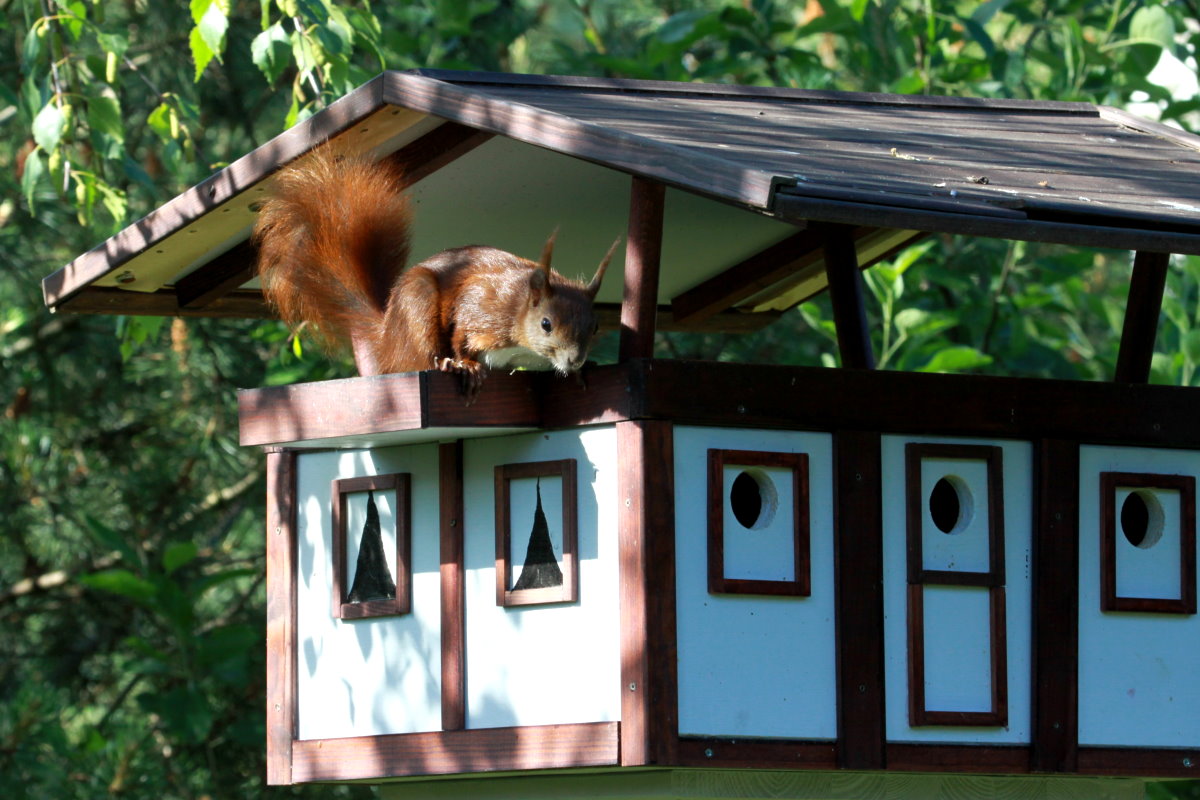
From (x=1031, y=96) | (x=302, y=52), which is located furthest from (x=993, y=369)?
(x=302, y=52)

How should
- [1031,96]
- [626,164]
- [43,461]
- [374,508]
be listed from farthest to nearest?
[43,461] → [1031,96] → [374,508] → [626,164]

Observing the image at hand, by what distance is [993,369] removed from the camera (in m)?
10.1

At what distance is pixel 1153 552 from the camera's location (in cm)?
561

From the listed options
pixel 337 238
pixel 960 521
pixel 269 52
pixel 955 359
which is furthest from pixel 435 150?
pixel 955 359

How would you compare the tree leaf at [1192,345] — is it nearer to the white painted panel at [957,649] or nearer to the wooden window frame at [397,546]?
the white painted panel at [957,649]

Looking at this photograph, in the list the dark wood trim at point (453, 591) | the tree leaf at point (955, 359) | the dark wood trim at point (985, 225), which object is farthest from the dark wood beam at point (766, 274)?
the dark wood trim at point (453, 591)

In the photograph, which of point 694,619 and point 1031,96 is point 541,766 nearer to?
point 694,619

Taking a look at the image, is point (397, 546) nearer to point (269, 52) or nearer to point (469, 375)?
point (469, 375)

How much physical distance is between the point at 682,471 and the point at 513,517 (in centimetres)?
51

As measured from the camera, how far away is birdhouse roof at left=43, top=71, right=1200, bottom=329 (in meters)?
4.65

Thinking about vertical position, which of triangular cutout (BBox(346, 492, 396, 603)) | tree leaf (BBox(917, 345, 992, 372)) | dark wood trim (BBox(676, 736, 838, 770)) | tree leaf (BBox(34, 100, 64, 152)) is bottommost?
dark wood trim (BBox(676, 736, 838, 770))

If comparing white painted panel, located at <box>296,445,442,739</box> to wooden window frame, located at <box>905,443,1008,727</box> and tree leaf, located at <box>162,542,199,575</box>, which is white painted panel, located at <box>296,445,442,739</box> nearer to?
wooden window frame, located at <box>905,443,1008,727</box>

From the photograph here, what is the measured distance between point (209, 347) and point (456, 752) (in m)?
5.63

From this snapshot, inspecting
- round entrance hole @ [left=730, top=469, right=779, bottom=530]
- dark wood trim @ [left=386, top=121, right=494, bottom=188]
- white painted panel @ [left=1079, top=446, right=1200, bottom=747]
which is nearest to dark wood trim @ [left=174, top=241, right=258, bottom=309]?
dark wood trim @ [left=386, top=121, right=494, bottom=188]
